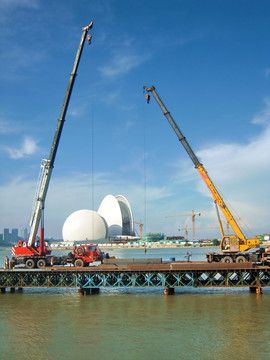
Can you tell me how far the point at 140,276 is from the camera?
122ft

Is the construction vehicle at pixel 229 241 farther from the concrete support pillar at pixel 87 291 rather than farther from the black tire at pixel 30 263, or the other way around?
the black tire at pixel 30 263

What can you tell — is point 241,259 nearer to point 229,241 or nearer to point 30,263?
point 229,241

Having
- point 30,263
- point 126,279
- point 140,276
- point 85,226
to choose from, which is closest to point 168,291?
point 140,276

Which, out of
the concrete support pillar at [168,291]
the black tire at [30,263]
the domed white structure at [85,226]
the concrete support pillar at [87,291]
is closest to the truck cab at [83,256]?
the black tire at [30,263]

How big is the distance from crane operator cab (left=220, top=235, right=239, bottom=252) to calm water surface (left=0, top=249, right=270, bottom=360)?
13.9 ft

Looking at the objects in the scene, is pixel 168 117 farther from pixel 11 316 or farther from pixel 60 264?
pixel 11 316

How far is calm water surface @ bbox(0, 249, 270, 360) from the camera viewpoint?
19641 millimetres

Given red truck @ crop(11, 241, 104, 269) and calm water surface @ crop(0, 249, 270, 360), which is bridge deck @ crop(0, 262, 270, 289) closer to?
calm water surface @ crop(0, 249, 270, 360)

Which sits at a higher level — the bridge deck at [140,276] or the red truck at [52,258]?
the red truck at [52,258]

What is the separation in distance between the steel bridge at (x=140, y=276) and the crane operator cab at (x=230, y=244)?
282 cm

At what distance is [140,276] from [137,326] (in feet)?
41.6

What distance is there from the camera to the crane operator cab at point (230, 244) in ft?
128

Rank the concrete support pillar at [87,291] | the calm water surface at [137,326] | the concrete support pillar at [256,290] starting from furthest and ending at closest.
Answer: the concrete support pillar at [87,291], the concrete support pillar at [256,290], the calm water surface at [137,326]

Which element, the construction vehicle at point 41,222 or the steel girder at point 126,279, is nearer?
the steel girder at point 126,279
